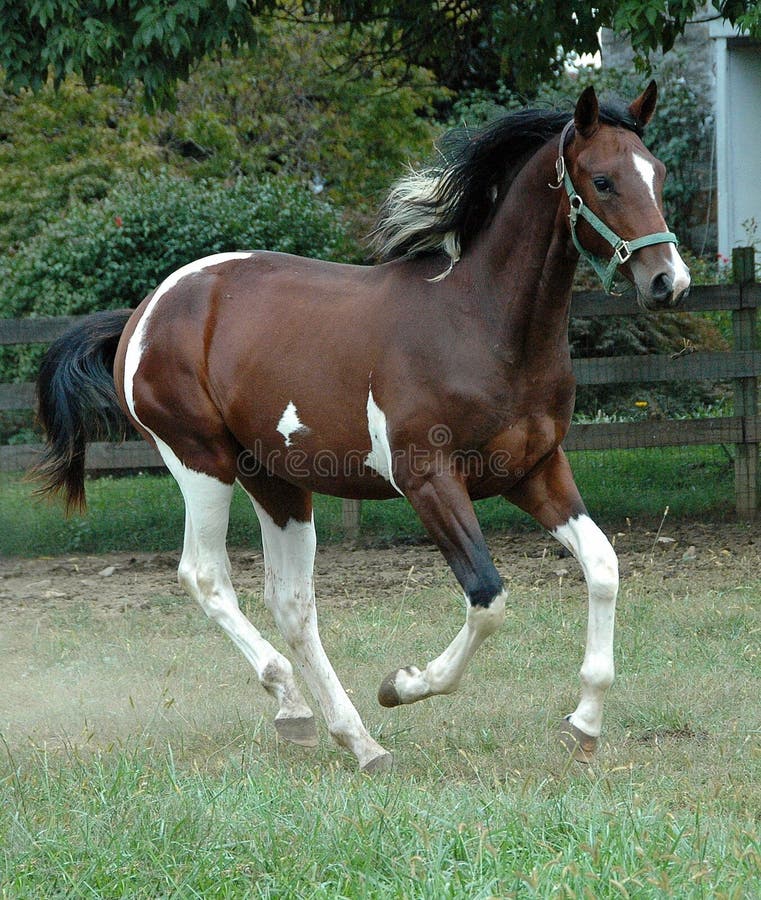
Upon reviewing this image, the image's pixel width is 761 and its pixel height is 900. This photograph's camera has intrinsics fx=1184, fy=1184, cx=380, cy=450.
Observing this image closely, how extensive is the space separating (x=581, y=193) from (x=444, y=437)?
93cm

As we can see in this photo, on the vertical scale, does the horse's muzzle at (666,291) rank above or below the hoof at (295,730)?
above

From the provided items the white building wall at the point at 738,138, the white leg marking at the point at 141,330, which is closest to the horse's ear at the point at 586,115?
the white leg marking at the point at 141,330

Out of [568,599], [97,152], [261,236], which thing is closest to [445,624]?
[568,599]

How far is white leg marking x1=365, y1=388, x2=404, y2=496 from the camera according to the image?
13.9 ft

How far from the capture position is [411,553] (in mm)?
7910

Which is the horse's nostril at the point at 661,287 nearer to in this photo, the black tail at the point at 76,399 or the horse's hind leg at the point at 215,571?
the horse's hind leg at the point at 215,571

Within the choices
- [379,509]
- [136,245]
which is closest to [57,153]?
[136,245]

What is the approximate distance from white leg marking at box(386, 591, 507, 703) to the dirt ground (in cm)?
265

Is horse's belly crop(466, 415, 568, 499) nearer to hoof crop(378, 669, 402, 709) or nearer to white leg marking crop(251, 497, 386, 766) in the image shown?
hoof crop(378, 669, 402, 709)

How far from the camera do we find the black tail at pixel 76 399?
18.1ft

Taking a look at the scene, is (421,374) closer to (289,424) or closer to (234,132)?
(289,424)

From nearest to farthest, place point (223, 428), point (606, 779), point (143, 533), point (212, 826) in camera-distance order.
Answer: point (212, 826) < point (606, 779) < point (223, 428) < point (143, 533)

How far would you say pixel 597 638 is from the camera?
4004mm

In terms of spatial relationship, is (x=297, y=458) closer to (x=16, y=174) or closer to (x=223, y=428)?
(x=223, y=428)
